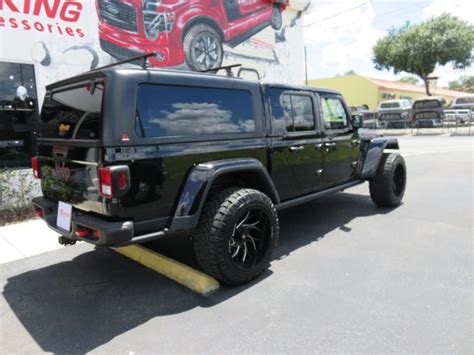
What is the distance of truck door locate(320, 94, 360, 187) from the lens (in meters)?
4.84

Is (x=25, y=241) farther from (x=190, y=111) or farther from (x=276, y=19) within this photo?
(x=276, y=19)

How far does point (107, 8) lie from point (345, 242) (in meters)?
6.41

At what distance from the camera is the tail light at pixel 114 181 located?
8.60ft

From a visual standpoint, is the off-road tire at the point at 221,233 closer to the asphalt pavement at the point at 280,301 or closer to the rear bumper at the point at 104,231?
the asphalt pavement at the point at 280,301

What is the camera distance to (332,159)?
493 centimetres

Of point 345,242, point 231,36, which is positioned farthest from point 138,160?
point 231,36

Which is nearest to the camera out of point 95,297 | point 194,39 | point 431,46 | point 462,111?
point 95,297

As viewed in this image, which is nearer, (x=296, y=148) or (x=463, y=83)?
(x=296, y=148)

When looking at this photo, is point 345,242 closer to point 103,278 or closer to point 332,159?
point 332,159

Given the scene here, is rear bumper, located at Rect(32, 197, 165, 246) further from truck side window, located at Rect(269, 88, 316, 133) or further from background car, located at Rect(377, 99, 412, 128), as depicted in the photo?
background car, located at Rect(377, 99, 412, 128)

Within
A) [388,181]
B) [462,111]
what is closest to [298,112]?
[388,181]

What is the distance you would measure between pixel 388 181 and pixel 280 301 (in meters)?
3.30

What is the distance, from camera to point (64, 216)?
10.2 ft

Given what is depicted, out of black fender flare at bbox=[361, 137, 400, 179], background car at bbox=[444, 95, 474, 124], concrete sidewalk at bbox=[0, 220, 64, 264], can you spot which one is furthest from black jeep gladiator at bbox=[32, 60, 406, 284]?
background car at bbox=[444, 95, 474, 124]
